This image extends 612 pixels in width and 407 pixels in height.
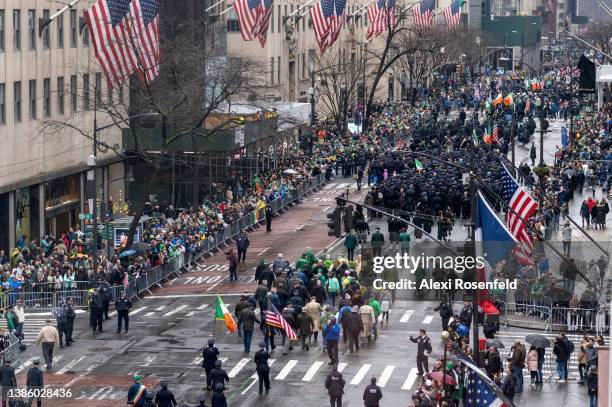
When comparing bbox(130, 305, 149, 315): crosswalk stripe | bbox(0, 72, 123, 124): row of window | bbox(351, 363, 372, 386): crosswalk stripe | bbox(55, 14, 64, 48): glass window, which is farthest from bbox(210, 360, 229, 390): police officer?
bbox(55, 14, 64, 48): glass window

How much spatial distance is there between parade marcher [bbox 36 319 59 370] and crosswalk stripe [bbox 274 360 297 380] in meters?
5.74

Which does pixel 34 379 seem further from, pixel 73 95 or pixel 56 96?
pixel 56 96

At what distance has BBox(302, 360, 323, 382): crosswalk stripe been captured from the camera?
126 feet

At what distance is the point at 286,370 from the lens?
3938cm

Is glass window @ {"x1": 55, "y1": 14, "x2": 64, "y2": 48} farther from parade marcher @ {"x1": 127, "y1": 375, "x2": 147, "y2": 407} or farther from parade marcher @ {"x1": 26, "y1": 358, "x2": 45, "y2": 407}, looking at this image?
parade marcher @ {"x1": 127, "y1": 375, "x2": 147, "y2": 407}

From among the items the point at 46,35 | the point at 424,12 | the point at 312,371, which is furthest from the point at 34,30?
the point at 424,12

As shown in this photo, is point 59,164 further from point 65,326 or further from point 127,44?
point 65,326

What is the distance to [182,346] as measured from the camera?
4266 centimetres

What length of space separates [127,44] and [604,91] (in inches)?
2917

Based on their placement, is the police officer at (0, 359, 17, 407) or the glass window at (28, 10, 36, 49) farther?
the glass window at (28, 10, 36, 49)

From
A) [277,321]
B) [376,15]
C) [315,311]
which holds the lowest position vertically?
[315,311]

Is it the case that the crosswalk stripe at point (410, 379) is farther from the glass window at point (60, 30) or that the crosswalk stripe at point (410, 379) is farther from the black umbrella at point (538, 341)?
the glass window at point (60, 30)

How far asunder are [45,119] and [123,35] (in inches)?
444

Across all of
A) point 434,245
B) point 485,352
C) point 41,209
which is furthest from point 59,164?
point 485,352
